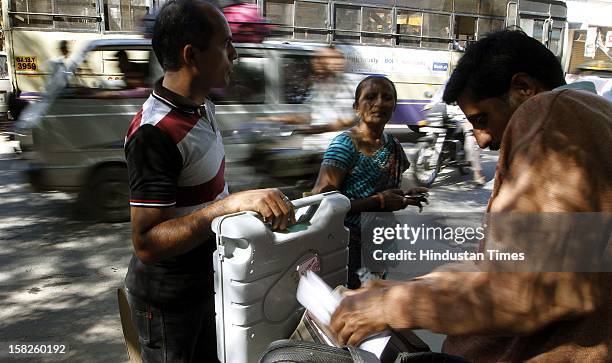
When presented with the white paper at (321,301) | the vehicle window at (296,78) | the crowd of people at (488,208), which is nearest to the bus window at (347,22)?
the vehicle window at (296,78)

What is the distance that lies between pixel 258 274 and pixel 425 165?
23.4 feet

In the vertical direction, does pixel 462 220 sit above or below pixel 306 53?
below

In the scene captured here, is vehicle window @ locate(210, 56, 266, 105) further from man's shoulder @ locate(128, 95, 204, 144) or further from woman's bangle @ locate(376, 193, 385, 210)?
man's shoulder @ locate(128, 95, 204, 144)

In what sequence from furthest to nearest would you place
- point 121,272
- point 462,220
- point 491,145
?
1. point 462,220
2. point 121,272
3. point 491,145

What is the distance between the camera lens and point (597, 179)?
0.91 meters

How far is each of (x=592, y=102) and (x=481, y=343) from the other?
55cm

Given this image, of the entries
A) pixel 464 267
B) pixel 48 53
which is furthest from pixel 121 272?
pixel 48 53

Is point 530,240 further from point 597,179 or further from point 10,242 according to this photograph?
point 10,242

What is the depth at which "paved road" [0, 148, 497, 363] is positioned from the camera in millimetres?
3467

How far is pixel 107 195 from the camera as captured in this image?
576 centimetres

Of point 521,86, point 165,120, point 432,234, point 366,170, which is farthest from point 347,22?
point 521,86

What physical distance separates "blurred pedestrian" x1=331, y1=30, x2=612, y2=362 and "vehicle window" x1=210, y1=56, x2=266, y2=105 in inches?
203

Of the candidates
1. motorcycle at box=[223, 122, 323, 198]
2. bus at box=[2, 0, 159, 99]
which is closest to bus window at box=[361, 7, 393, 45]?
bus at box=[2, 0, 159, 99]

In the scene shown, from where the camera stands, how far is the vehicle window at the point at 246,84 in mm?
6012
